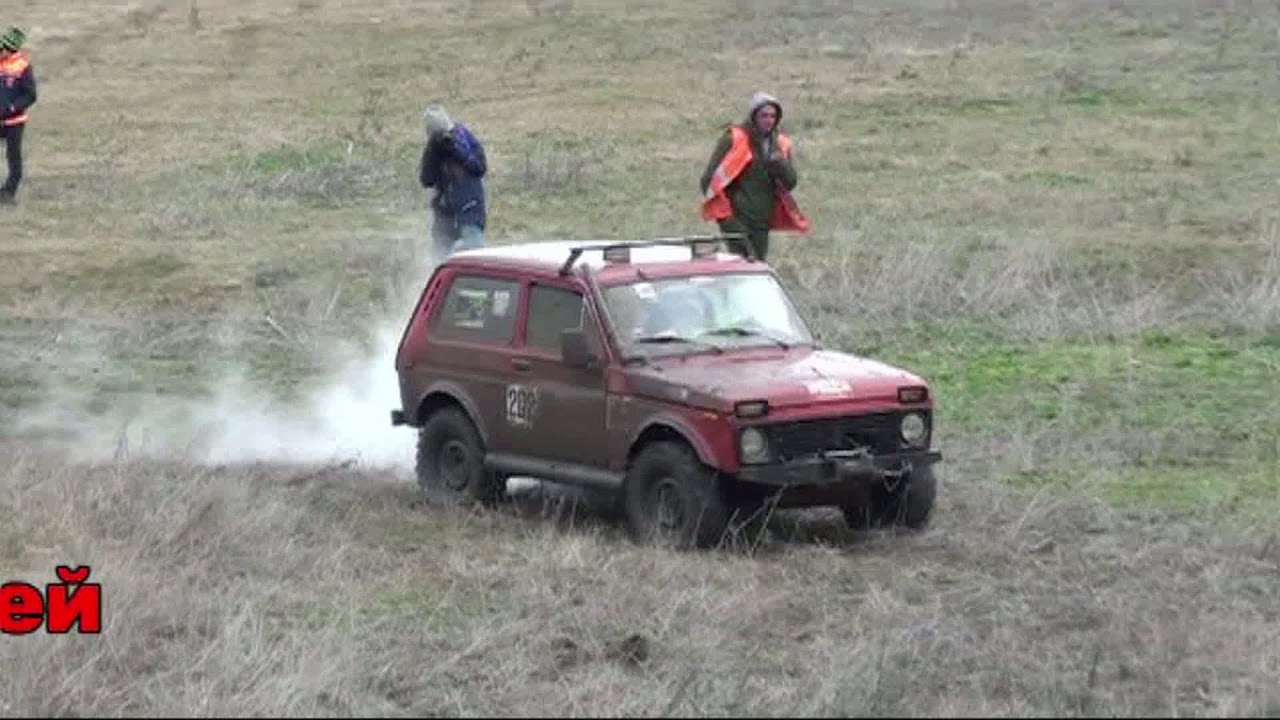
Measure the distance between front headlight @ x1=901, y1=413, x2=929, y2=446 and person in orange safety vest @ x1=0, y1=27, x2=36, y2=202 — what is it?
15154 millimetres

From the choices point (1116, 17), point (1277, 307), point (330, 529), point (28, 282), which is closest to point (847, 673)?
point (330, 529)

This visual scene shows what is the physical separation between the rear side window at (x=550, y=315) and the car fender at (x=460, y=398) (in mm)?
578

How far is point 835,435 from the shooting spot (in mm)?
12680

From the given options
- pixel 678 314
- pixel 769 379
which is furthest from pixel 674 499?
pixel 678 314

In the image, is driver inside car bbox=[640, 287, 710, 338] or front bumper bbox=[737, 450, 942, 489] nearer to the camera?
front bumper bbox=[737, 450, 942, 489]

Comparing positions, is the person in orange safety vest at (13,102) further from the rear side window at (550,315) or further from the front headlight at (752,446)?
the front headlight at (752,446)

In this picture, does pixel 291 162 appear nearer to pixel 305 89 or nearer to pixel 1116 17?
pixel 305 89

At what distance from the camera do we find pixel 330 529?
1282 cm

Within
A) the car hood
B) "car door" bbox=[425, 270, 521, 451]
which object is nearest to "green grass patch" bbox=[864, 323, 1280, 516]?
the car hood

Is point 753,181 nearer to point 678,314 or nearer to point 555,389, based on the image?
point 678,314

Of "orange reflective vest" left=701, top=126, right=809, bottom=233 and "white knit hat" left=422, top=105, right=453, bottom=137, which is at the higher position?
"white knit hat" left=422, top=105, right=453, bottom=137

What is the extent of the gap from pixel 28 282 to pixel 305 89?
43.3 ft

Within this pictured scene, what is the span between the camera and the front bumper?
12.4 meters

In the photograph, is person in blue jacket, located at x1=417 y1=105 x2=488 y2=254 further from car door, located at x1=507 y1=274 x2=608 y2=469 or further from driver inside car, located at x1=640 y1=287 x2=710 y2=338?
driver inside car, located at x1=640 y1=287 x2=710 y2=338
